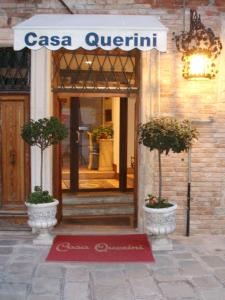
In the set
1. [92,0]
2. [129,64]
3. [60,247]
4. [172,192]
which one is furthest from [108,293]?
[92,0]

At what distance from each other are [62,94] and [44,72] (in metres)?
0.51

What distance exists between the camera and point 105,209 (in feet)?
28.8

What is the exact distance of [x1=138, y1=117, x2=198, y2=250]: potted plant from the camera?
605 cm

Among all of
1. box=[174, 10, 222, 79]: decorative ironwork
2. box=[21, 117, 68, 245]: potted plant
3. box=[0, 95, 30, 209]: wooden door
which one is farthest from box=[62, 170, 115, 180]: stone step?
box=[174, 10, 222, 79]: decorative ironwork

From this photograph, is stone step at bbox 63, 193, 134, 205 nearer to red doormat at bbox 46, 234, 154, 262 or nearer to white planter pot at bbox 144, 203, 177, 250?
red doormat at bbox 46, 234, 154, 262

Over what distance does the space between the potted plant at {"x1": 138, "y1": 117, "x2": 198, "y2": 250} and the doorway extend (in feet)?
11.9

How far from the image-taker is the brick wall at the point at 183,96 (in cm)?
699

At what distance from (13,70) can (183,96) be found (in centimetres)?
283

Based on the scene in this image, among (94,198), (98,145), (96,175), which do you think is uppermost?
(98,145)

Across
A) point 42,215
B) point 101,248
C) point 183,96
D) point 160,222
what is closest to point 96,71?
point 183,96

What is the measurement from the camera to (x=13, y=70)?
730 cm

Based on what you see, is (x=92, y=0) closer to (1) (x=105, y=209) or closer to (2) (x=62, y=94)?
(2) (x=62, y=94)

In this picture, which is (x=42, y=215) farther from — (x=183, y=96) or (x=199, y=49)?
(x=199, y=49)

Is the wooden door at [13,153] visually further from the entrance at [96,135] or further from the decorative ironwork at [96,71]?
the decorative ironwork at [96,71]
